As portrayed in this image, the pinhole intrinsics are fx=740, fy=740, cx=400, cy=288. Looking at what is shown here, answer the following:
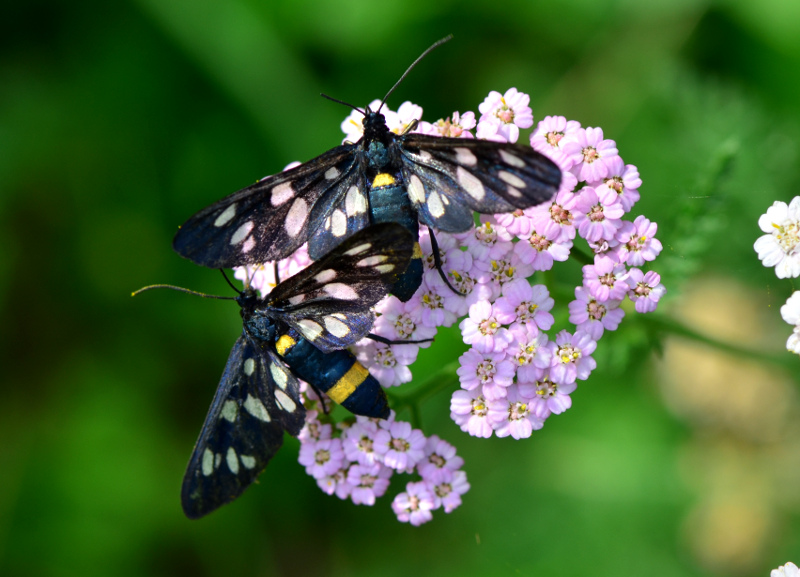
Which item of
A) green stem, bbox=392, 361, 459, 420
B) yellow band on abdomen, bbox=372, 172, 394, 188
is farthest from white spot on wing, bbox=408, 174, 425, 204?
green stem, bbox=392, 361, 459, 420

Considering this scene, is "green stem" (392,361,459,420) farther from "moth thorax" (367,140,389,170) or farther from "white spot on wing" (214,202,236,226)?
"white spot on wing" (214,202,236,226)

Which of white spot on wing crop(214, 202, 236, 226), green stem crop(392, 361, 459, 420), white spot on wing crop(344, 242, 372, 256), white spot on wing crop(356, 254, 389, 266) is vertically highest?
white spot on wing crop(214, 202, 236, 226)

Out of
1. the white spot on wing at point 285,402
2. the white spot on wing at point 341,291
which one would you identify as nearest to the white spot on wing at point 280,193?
the white spot on wing at point 341,291

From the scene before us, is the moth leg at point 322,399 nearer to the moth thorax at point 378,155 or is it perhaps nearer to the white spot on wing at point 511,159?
the moth thorax at point 378,155

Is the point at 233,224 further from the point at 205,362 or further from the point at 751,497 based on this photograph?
the point at 751,497

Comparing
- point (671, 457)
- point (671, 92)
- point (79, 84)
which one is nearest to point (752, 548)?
point (671, 457)
